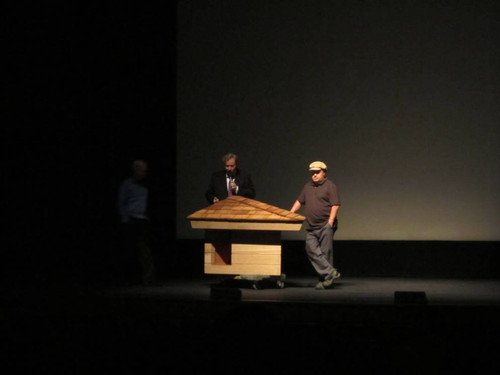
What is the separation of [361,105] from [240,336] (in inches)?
252

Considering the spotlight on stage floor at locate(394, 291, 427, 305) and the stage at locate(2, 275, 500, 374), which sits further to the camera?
the spotlight on stage floor at locate(394, 291, 427, 305)

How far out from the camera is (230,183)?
860 cm

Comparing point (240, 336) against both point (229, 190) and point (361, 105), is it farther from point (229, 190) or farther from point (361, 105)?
point (361, 105)

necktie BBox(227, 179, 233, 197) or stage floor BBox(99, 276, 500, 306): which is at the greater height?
necktie BBox(227, 179, 233, 197)

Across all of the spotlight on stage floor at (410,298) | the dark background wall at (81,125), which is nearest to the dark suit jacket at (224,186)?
the dark background wall at (81,125)

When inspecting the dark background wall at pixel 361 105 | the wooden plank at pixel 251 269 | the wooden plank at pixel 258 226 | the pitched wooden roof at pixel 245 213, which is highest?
the dark background wall at pixel 361 105

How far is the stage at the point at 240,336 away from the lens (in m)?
3.44

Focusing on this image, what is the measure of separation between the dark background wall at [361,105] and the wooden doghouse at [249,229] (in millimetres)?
1818

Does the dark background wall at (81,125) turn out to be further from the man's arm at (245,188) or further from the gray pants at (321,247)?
the gray pants at (321,247)

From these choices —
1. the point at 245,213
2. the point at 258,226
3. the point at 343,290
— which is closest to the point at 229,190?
the point at 245,213

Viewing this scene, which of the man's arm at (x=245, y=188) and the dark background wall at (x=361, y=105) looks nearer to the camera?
the man's arm at (x=245, y=188)

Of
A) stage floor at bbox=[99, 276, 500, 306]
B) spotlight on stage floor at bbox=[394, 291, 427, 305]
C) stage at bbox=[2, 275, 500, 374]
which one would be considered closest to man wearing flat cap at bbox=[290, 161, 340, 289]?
stage floor at bbox=[99, 276, 500, 306]

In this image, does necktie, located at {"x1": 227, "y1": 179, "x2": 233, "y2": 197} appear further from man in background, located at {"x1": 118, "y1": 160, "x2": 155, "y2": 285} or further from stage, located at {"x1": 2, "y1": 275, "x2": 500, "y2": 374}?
stage, located at {"x1": 2, "y1": 275, "x2": 500, "y2": 374}

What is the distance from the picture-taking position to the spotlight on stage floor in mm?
5711
